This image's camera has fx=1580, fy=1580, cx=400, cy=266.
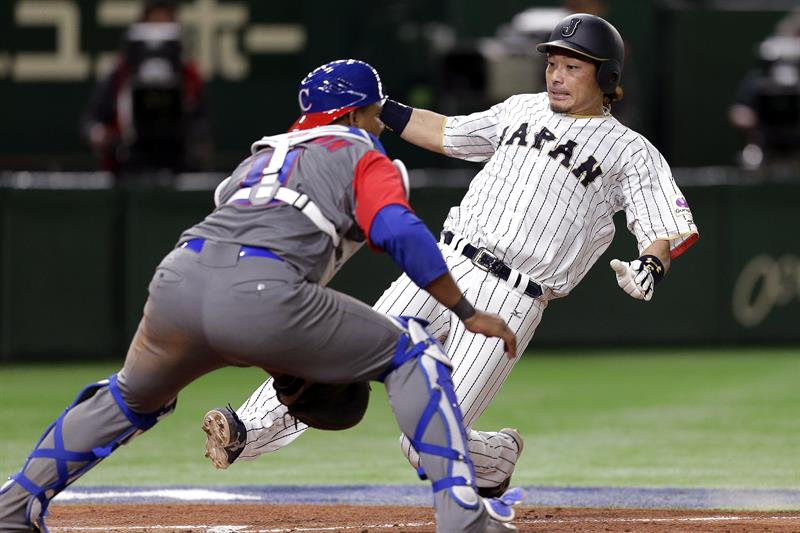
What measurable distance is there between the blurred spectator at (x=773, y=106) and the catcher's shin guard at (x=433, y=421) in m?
8.86

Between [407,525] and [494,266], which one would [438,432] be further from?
[407,525]

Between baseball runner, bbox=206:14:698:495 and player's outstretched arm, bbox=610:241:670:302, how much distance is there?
0.06ft

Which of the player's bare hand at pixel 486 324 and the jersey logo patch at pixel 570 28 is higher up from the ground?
the jersey logo patch at pixel 570 28

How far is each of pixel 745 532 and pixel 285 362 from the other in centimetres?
205

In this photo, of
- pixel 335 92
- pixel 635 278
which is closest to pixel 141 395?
pixel 335 92

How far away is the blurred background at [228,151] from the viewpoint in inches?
459

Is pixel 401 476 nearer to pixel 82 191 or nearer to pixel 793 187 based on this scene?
pixel 82 191

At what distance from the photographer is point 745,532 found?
5.86 meters

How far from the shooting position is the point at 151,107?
12.1 metres

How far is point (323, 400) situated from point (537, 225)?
118cm

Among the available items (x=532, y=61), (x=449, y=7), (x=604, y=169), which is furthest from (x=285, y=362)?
(x=449, y=7)

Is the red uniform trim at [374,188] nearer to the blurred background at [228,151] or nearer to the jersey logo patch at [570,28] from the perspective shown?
the jersey logo patch at [570,28]

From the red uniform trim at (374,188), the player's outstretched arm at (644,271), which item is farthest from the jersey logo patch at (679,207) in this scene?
the red uniform trim at (374,188)

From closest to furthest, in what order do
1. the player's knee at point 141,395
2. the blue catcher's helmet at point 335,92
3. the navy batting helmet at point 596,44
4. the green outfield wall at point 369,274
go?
the player's knee at point 141,395, the blue catcher's helmet at point 335,92, the navy batting helmet at point 596,44, the green outfield wall at point 369,274
